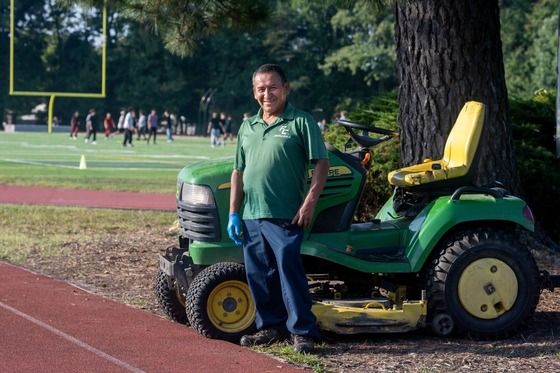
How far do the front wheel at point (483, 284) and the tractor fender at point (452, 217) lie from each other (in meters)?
0.11

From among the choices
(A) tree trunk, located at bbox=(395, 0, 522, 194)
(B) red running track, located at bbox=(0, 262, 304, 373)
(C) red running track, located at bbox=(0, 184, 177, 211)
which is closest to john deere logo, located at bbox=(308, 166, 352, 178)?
(B) red running track, located at bbox=(0, 262, 304, 373)

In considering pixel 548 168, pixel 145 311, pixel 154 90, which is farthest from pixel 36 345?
pixel 154 90

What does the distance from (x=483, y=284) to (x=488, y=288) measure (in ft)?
0.15

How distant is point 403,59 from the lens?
10773mm

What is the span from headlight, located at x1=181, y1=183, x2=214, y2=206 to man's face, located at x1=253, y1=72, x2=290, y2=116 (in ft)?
2.63

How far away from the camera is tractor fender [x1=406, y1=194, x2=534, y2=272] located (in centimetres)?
768

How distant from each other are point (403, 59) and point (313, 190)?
13.1ft

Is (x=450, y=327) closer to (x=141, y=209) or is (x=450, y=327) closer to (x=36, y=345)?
(x=36, y=345)

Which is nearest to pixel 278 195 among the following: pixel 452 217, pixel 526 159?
Answer: pixel 452 217

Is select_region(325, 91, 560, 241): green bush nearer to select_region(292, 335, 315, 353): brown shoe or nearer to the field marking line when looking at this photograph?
the field marking line

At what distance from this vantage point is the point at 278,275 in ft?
24.1

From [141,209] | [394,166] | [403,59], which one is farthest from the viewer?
[141,209]

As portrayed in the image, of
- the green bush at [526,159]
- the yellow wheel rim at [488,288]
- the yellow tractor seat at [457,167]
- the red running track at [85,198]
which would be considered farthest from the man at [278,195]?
the red running track at [85,198]

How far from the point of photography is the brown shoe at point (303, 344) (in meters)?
7.11
